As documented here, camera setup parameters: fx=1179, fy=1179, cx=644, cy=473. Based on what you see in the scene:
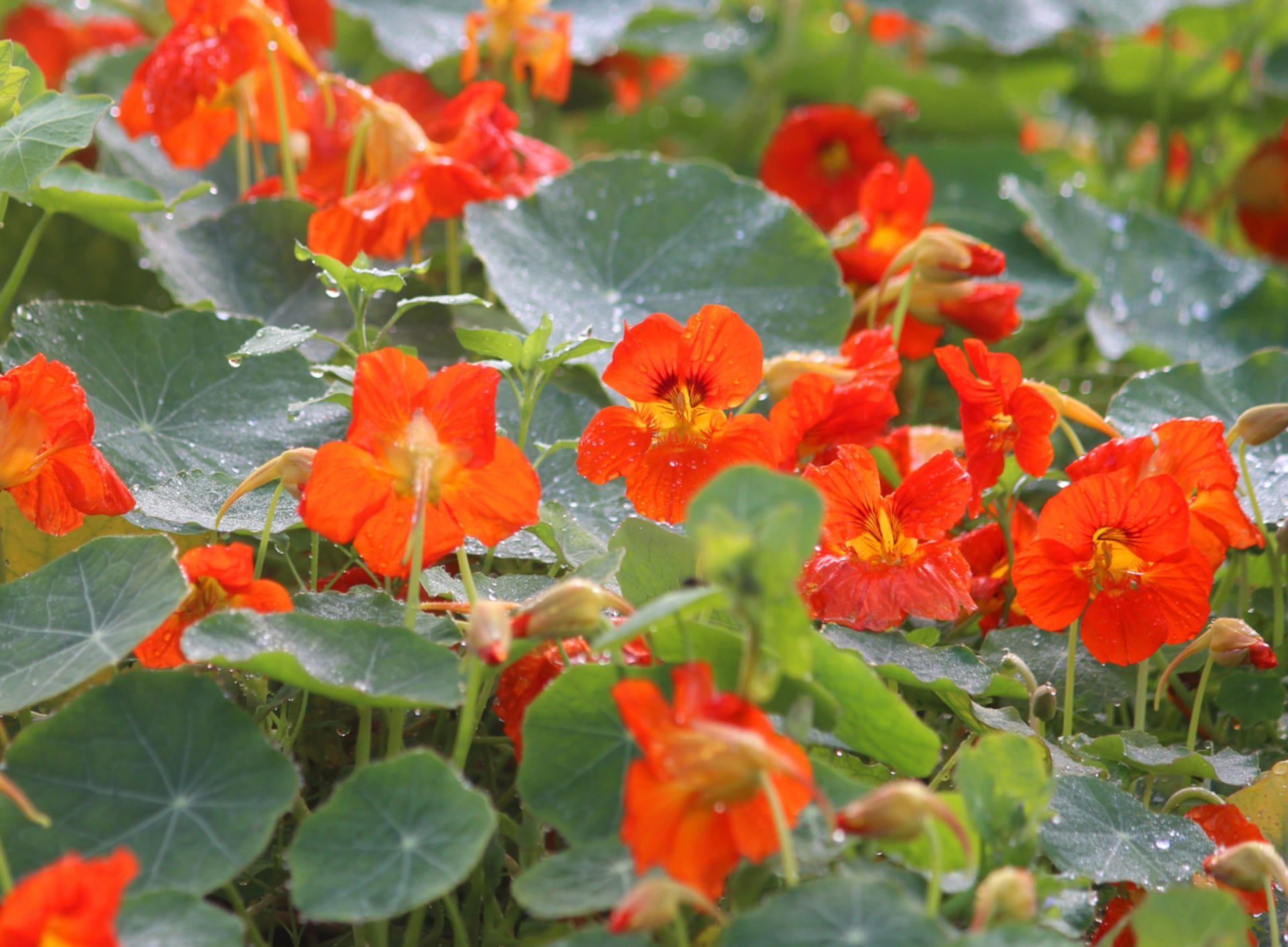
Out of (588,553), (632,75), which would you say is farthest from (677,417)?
(632,75)

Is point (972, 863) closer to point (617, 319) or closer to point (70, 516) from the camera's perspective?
point (70, 516)

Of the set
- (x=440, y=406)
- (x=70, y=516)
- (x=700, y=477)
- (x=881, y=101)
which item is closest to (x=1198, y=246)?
(x=881, y=101)

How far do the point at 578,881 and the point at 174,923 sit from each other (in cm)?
16

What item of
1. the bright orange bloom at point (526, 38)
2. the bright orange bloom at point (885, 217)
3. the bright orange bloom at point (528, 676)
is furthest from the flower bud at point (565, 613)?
the bright orange bloom at point (526, 38)

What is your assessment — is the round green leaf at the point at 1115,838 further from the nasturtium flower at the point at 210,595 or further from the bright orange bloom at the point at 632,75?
the bright orange bloom at the point at 632,75

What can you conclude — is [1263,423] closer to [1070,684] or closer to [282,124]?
[1070,684]

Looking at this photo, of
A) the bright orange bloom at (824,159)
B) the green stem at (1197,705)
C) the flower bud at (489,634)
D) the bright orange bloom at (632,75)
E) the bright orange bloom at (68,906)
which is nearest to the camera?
the bright orange bloom at (68,906)

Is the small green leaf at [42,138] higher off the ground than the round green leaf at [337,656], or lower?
higher

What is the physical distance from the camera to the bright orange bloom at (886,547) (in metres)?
0.72

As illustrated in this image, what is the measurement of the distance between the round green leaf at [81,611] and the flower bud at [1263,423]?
0.67m

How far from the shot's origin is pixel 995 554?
0.86 meters

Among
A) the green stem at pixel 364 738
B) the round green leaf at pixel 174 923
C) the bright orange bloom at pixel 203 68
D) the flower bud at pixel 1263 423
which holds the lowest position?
the green stem at pixel 364 738

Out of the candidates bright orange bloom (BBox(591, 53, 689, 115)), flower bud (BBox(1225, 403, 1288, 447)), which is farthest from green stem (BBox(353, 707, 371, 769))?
bright orange bloom (BBox(591, 53, 689, 115))

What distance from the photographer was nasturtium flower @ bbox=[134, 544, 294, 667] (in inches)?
24.3
